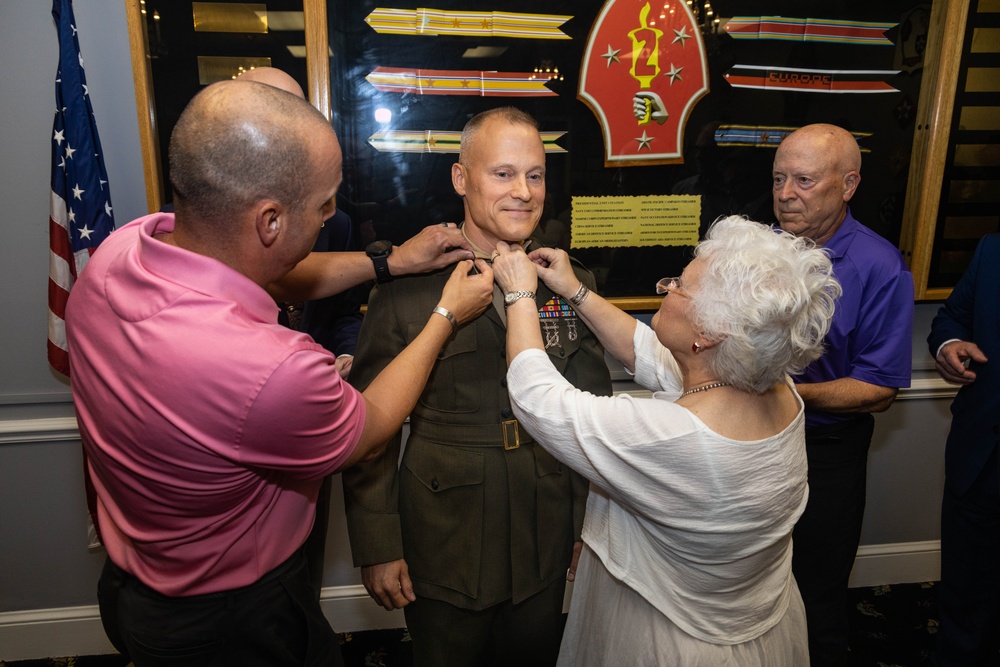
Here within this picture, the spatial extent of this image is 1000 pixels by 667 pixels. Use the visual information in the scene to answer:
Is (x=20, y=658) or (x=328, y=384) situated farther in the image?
(x=20, y=658)

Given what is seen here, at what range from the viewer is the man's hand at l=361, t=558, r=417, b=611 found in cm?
164

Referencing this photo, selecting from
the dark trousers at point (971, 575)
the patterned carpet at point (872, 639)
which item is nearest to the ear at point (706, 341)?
the dark trousers at point (971, 575)

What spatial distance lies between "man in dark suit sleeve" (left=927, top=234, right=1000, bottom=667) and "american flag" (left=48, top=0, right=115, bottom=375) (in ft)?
→ 10.6

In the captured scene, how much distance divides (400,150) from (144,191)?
102 centimetres

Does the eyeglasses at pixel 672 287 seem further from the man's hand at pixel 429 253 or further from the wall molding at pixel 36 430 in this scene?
the wall molding at pixel 36 430

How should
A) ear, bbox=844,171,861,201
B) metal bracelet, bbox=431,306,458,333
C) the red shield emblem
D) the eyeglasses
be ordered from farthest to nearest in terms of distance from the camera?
the red shield emblem < ear, bbox=844,171,861,201 < metal bracelet, bbox=431,306,458,333 < the eyeglasses

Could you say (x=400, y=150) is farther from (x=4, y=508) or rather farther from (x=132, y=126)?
(x=4, y=508)

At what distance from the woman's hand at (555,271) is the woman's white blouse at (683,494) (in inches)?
13.8

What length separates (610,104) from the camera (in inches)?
97.8

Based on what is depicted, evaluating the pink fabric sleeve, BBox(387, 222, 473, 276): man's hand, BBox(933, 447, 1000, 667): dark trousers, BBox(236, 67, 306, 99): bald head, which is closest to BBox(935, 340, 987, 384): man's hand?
BBox(933, 447, 1000, 667): dark trousers

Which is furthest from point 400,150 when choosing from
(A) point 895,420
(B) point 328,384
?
(A) point 895,420

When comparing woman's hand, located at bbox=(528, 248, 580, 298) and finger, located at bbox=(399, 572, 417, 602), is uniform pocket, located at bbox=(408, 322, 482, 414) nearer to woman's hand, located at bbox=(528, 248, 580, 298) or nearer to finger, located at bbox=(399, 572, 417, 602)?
woman's hand, located at bbox=(528, 248, 580, 298)

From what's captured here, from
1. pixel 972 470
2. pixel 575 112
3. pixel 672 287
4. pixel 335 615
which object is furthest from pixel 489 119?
pixel 335 615

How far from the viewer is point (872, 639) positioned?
2.80 metres
